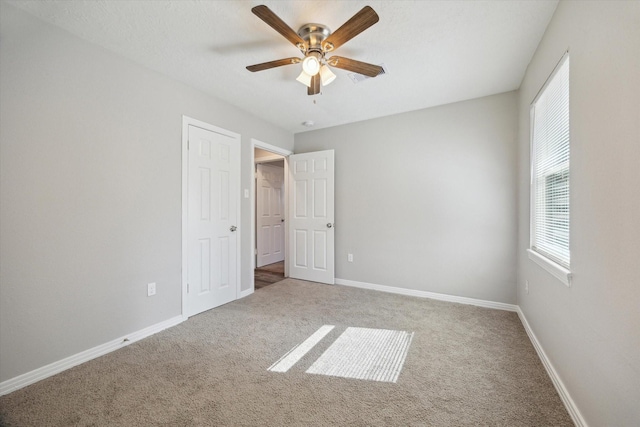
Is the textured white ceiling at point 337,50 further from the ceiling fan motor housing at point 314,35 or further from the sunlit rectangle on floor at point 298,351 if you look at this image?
the sunlit rectangle on floor at point 298,351

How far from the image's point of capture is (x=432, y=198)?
3455 millimetres

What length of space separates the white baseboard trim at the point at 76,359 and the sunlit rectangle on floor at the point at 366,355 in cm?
160

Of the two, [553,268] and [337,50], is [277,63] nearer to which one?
[337,50]

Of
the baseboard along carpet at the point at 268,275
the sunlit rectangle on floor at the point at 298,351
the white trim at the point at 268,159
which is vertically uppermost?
the white trim at the point at 268,159

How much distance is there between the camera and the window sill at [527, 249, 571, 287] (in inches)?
62.0

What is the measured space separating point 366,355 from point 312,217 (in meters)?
2.44

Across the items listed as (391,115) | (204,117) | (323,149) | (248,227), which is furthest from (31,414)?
(391,115)

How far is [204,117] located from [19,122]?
1507 mm

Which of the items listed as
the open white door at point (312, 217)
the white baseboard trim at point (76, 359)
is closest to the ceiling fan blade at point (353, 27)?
the open white door at point (312, 217)

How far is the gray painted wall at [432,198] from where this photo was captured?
307 cm

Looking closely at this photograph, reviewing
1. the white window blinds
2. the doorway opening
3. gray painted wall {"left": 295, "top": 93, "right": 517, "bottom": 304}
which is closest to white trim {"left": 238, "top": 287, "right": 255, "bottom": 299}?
the doorway opening

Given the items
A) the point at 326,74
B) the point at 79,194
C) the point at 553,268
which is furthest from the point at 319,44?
the point at 553,268

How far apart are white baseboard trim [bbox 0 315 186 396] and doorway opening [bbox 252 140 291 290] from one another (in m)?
2.49

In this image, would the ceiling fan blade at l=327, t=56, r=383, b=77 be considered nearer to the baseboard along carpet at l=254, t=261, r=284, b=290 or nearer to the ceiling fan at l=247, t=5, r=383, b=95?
the ceiling fan at l=247, t=5, r=383, b=95
